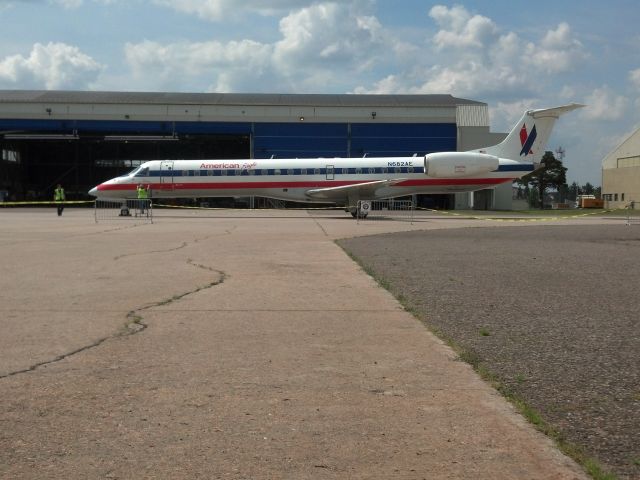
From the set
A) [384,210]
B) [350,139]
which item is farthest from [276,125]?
[384,210]

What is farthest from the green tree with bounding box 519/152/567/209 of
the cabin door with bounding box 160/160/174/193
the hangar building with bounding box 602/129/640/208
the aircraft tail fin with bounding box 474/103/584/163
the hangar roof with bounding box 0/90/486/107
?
the cabin door with bounding box 160/160/174/193

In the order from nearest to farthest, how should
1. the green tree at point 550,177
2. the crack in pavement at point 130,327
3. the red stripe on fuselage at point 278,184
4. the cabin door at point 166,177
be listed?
the crack in pavement at point 130,327, the red stripe on fuselage at point 278,184, the cabin door at point 166,177, the green tree at point 550,177

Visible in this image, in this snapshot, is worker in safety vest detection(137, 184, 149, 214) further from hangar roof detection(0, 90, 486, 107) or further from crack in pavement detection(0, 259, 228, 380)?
crack in pavement detection(0, 259, 228, 380)

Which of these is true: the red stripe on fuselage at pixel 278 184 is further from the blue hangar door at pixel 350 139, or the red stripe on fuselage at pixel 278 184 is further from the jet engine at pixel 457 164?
the blue hangar door at pixel 350 139

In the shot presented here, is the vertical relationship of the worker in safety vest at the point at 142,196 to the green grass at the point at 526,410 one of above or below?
above

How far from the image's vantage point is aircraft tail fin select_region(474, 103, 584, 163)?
36062 mm

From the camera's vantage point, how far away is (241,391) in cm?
487

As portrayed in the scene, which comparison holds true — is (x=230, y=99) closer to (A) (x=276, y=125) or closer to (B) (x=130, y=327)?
(A) (x=276, y=125)

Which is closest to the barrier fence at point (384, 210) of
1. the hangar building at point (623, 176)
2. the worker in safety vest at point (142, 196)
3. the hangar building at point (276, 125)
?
the hangar building at point (276, 125)

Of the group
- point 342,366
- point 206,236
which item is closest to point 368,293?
point 342,366

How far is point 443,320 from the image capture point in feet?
24.5

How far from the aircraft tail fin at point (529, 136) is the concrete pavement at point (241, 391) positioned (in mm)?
28570

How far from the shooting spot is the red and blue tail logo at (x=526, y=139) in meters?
36.0

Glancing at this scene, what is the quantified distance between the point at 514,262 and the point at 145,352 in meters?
9.09
